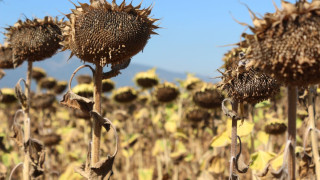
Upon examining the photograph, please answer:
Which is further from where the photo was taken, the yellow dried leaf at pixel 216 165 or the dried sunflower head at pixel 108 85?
the dried sunflower head at pixel 108 85

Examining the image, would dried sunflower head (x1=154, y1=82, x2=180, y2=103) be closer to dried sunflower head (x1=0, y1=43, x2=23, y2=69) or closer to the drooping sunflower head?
the drooping sunflower head

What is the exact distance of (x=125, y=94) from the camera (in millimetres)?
8414

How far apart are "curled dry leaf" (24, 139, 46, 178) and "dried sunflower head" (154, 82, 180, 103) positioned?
3.98m

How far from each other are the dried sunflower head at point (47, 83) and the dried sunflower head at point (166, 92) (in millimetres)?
4169

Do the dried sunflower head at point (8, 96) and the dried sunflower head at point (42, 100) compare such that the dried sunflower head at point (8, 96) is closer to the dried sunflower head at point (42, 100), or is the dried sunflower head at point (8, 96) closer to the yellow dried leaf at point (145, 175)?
the dried sunflower head at point (42, 100)

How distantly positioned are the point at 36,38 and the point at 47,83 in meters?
→ 7.50

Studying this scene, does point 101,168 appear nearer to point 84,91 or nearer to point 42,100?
point 84,91

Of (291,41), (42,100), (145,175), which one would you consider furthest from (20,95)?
(42,100)

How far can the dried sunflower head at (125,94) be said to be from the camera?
843cm

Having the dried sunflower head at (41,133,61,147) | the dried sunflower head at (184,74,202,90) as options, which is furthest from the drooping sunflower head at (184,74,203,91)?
the dried sunflower head at (41,133,61,147)

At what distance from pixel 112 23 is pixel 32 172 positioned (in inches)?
77.1

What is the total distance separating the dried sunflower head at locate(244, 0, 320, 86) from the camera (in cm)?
181

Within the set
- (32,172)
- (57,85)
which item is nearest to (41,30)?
(32,172)

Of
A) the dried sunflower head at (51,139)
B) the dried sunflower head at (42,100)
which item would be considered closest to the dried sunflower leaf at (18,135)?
the dried sunflower head at (51,139)
